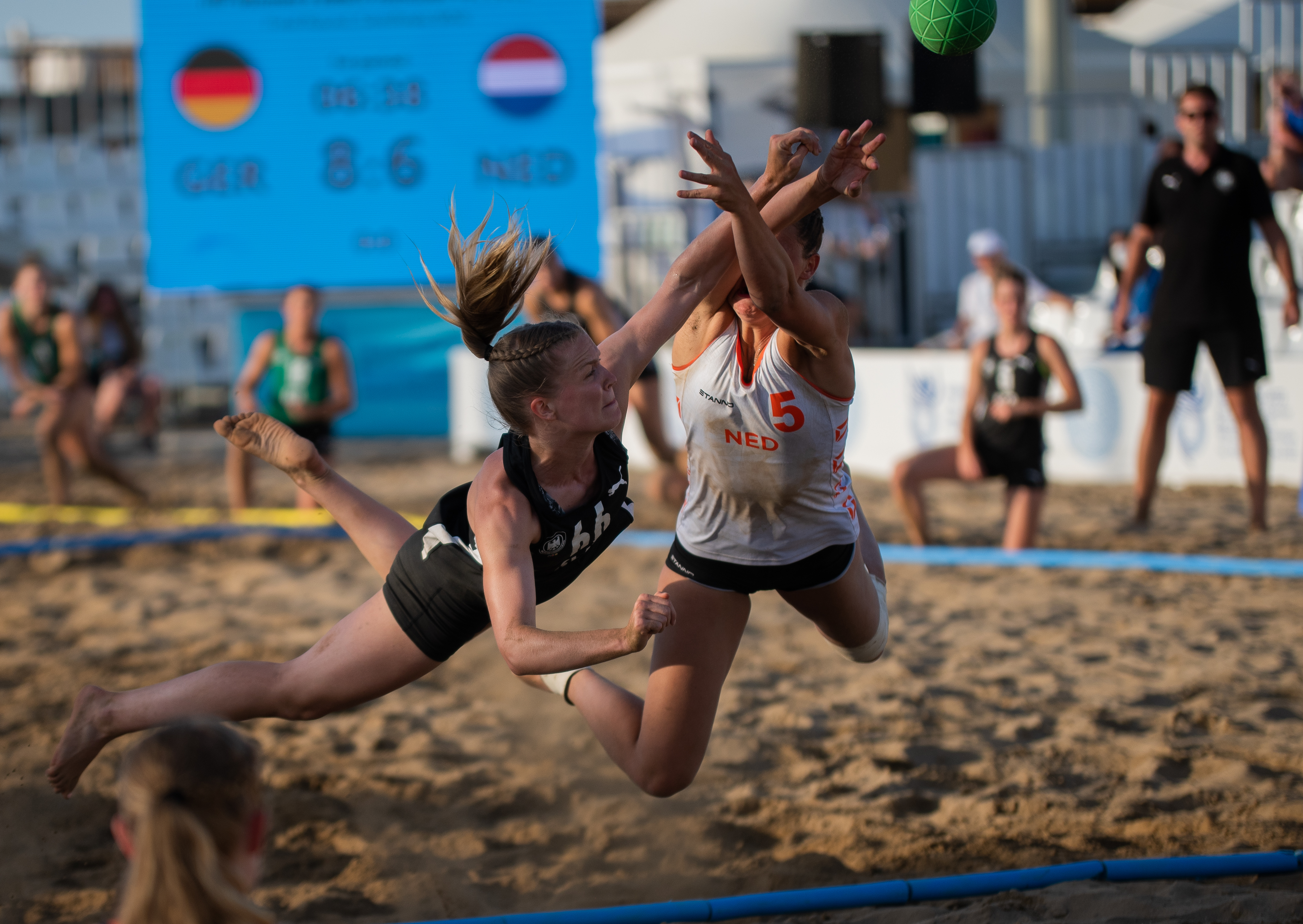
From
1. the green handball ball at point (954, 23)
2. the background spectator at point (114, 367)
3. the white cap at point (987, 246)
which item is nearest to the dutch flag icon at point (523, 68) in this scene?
the background spectator at point (114, 367)

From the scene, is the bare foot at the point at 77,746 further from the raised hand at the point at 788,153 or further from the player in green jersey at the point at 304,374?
the player in green jersey at the point at 304,374

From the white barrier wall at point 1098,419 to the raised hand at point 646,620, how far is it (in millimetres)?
5592

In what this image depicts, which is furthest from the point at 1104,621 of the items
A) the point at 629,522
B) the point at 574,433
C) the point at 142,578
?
the point at 142,578

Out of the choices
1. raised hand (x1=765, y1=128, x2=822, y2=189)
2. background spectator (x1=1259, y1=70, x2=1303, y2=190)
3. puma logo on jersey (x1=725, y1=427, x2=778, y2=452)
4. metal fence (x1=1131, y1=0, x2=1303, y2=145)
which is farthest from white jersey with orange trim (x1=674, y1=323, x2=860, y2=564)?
metal fence (x1=1131, y1=0, x2=1303, y2=145)

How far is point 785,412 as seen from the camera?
2939mm

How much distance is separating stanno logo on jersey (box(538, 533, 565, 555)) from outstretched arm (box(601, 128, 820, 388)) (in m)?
0.38

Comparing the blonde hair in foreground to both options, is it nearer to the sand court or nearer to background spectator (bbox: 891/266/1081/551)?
the sand court

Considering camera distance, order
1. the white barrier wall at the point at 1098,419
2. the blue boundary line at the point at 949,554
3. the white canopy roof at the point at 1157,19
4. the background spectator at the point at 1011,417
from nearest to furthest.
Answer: the blue boundary line at the point at 949,554
the background spectator at the point at 1011,417
the white barrier wall at the point at 1098,419
the white canopy roof at the point at 1157,19

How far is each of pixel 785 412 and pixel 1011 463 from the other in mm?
3637

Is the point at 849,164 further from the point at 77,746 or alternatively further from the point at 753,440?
the point at 77,746

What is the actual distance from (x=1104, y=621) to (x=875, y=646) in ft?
8.28

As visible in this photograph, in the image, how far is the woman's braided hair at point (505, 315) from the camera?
2.72 m

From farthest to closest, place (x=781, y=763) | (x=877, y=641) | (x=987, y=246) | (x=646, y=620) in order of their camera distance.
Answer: (x=987, y=246) → (x=781, y=763) → (x=877, y=641) → (x=646, y=620)

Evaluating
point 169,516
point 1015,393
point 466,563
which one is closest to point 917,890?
point 466,563
